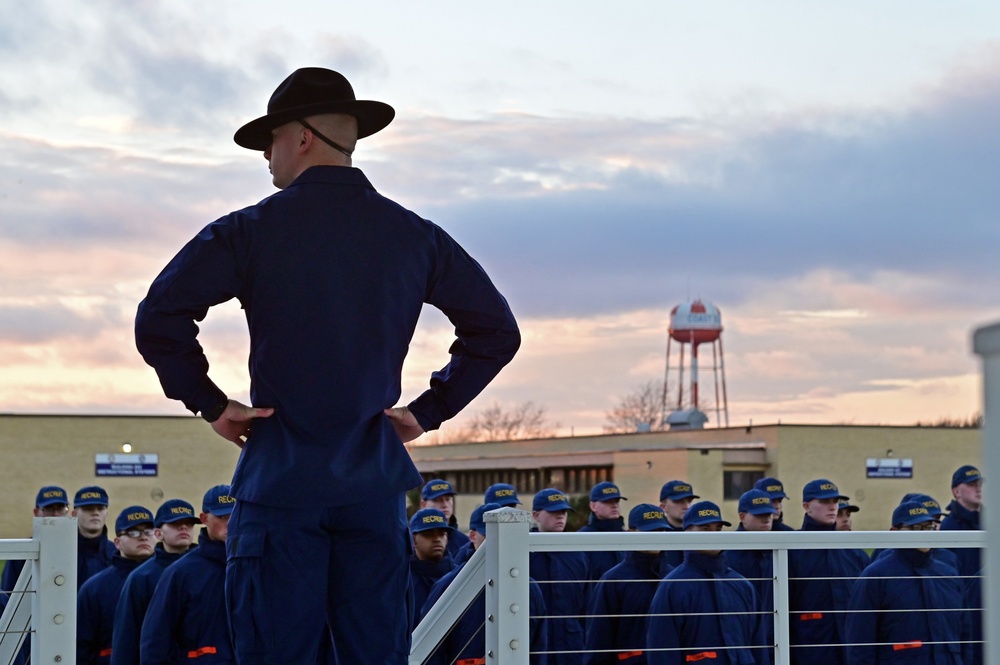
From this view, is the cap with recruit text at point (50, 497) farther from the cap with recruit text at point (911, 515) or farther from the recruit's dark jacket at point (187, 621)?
the cap with recruit text at point (911, 515)

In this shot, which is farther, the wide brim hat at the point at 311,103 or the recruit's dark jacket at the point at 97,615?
the recruit's dark jacket at the point at 97,615

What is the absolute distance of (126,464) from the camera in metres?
46.5

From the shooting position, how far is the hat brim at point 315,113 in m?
3.28

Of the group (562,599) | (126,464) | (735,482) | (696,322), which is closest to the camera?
(562,599)

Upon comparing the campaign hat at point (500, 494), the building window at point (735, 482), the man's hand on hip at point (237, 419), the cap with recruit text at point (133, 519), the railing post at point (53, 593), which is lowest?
the railing post at point (53, 593)

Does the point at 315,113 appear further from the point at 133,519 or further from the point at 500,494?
the point at 500,494

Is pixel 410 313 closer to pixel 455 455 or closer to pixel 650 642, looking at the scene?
pixel 650 642

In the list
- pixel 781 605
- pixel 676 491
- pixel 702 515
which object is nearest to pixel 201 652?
pixel 702 515

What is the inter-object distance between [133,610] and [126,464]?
3978 centimetres

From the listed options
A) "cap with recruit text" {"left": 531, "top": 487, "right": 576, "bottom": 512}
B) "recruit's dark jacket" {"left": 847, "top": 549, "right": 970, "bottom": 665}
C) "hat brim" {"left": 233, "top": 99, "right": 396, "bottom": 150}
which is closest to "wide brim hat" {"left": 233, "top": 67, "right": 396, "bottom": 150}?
"hat brim" {"left": 233, "top": 99, "right": 396, "bottom": 150}

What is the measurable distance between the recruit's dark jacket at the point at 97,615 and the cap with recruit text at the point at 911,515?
17.8 feet

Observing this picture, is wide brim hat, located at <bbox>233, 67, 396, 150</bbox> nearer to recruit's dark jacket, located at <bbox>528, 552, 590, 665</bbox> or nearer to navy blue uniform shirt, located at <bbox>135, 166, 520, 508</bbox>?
navy blue uniform shirt, located at <bbox>135, 166, 520, 508</bbox>

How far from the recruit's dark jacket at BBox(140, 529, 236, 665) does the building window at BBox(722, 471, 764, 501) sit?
45.0 meters

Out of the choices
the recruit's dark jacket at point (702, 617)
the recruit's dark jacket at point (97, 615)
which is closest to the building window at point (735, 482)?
the recruit's dark jacket at point (702, 617)
